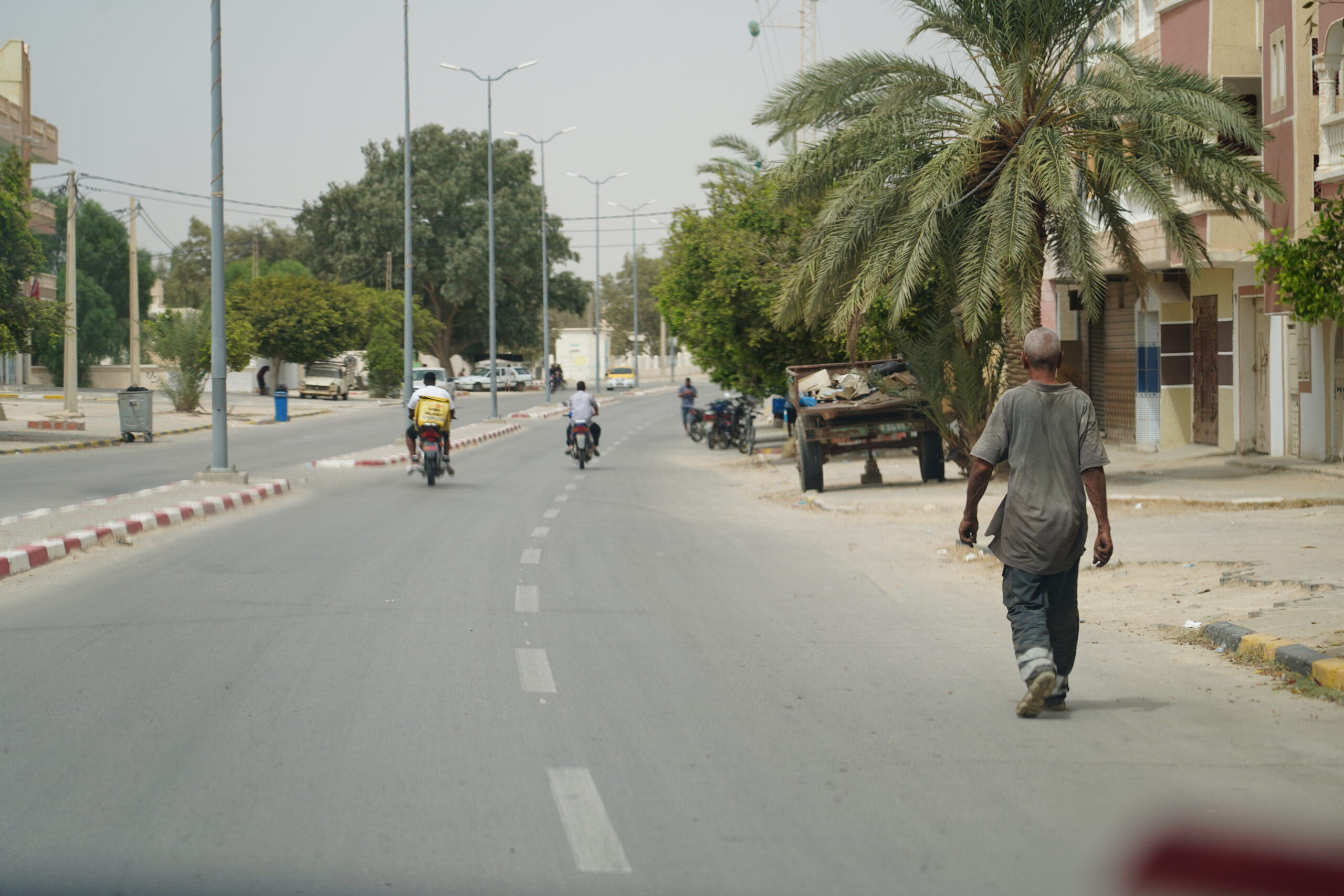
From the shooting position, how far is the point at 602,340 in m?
98.1

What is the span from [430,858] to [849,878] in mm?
1298

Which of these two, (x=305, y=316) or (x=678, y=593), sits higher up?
(x=305, y=316)

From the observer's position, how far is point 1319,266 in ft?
52.5

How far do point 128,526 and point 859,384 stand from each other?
1108cm

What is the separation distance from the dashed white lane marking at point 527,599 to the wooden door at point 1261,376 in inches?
679

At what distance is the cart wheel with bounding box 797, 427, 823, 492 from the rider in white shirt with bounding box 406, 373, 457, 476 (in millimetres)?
5303

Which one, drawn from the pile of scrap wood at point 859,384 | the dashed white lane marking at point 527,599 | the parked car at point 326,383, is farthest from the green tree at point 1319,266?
the parked car at point 326,383

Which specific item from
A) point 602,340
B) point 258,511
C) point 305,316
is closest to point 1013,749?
point 258,511

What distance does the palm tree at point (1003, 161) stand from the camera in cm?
1827

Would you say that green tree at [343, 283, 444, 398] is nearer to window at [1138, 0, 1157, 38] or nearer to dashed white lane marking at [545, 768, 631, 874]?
window at [1138, 0, 1157, 38]

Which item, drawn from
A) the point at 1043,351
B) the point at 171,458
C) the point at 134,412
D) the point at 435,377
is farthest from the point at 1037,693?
the point at 134,412

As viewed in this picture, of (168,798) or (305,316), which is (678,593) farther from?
(305,316)

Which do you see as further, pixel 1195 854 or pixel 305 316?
pixel 305 316

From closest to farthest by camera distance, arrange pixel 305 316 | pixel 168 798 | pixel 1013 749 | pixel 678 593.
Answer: pixel 168 798 → pixel 1013 749 → pixel 678 593 → pixel 305 316
